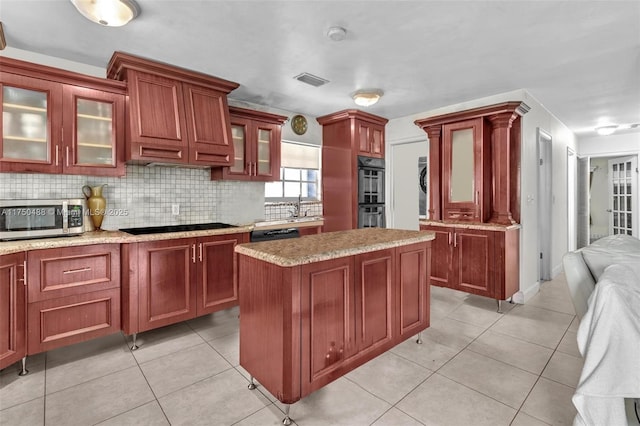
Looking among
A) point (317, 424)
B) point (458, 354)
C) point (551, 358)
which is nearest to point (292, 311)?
point (317, 424)

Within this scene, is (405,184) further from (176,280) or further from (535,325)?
(176,280)

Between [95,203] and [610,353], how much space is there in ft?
11.9

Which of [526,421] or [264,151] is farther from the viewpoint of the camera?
[264,151]

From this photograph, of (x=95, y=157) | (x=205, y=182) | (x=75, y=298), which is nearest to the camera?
(x=75, y=298)

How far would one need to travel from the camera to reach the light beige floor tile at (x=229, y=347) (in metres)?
2.44

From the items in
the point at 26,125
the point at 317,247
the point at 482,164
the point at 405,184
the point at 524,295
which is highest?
the point at 26,125

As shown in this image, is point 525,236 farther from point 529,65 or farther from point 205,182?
point 205,182

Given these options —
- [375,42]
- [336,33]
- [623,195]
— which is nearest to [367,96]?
[375,42]

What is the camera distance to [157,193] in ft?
11.1

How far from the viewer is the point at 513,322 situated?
3.18 meters

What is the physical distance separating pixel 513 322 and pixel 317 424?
2439 millimetres

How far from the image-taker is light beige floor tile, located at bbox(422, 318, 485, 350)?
273 centimetres

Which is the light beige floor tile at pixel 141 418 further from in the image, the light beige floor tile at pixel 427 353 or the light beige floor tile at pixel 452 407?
the light beige floor tile at pixel 427 353

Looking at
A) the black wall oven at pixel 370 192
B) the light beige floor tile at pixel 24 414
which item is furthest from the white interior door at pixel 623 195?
the light beige floor tile at pixel 24 414
